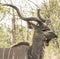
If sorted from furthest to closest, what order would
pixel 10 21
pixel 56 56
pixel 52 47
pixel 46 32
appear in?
pixel 10 21 → pixel 52 47 → pixel 56 56 → pixel 46 32

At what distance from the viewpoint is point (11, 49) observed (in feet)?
20.1

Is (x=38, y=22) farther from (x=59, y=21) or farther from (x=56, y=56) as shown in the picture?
(x=59, y=21)

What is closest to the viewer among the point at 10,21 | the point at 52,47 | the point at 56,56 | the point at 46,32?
the point at 46,32

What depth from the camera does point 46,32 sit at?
20.0 ft

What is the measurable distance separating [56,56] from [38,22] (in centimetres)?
124

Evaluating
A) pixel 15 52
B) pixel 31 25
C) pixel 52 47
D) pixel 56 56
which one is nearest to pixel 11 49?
pixel 15 52

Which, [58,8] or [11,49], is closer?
[11,49]

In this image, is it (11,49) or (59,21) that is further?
(59,21)

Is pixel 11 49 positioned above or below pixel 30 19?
below

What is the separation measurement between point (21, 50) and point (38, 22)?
756 mm

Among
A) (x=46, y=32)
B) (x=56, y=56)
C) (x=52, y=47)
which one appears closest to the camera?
(x=46, y=32)

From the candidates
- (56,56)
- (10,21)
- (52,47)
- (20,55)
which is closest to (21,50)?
(20,55)

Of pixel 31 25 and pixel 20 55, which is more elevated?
pixel 31 25

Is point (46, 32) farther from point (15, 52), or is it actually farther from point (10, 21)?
point (10, 21)
